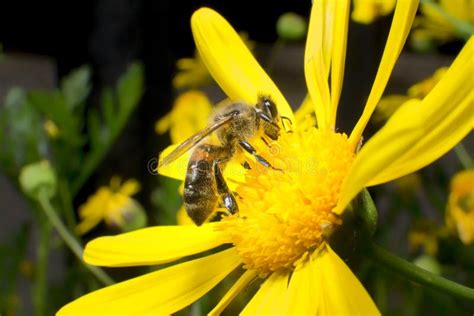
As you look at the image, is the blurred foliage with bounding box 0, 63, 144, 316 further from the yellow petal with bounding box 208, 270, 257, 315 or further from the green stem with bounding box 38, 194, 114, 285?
the yellow petal with bounding box 208, 270, 257, 315

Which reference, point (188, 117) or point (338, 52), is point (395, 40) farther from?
point (188, 117)

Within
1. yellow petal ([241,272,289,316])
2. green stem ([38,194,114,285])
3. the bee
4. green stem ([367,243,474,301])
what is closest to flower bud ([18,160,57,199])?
green stem ([38,194,114,285])

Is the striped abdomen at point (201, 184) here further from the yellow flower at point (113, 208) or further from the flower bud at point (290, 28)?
the flower bud at point (290, 28)

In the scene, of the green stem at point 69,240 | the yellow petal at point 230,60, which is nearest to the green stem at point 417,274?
the yellow petal at point 230,60

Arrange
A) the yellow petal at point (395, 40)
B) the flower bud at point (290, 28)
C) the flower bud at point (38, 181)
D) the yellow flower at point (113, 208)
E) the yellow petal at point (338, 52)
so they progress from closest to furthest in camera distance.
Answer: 1. the yellow petal at point (395, 40)
2. the yellow petal at point (338, 52)
3. the flower bud at point (38, 181)
4. the yellow flower at point (113, 208)
5. the flower bud at point (290, 28)

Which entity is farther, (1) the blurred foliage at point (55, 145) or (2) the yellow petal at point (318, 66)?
(1) the blurred foliage at point (55, 145)

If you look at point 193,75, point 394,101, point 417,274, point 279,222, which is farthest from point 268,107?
point 193,75
